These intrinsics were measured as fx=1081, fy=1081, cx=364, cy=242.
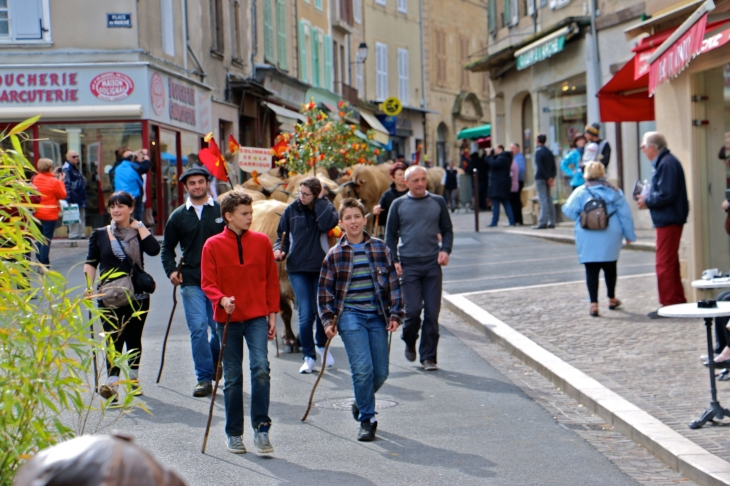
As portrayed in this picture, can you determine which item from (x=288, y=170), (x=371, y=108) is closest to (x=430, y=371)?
(x=288, y=170)

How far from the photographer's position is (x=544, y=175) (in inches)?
914

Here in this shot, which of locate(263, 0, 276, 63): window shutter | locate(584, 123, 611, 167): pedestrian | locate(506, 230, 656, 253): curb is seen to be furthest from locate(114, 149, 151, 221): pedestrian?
locate(263, 0, 276, 63): window shutter

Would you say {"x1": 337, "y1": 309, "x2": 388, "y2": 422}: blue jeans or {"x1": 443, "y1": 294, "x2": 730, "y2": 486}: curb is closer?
{"x1": 443, "y1": 294, "x2": 730, "y2": 486}: curb

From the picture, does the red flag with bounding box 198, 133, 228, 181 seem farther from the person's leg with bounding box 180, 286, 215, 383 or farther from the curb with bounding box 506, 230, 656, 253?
the curb with bounding box 506, 230, 656, 253

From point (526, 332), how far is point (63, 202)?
13.2m

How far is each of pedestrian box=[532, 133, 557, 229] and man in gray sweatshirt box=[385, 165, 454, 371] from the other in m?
13.8

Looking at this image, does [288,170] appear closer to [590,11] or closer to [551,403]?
[590,11]

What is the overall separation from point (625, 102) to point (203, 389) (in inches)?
281

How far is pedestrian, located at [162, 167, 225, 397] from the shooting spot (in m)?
8.64

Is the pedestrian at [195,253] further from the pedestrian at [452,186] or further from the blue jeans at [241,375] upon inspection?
the pedestrian at [452,186]

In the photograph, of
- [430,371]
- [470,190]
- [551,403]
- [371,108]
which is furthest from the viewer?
[371,108]

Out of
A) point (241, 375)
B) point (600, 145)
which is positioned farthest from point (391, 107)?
point (241, 375)

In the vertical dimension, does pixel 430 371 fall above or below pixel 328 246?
below

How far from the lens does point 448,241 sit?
9570 millimetres
